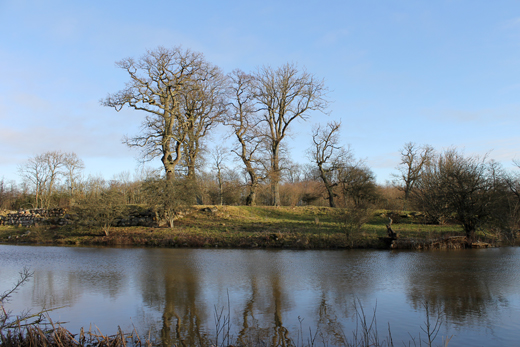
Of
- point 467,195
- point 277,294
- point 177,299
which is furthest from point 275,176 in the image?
point 177,299

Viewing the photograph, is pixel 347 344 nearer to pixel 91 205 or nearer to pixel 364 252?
pixel 364 252

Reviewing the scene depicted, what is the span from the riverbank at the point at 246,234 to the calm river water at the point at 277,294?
3424 mm

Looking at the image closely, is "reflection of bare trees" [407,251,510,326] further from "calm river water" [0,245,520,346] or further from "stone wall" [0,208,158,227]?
"stone wall" [0,208,158,227]

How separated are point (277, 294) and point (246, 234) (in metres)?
12.3

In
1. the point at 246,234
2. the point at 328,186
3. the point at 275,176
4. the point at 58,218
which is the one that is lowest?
the point at 246,234

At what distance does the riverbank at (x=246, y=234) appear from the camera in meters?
19.7

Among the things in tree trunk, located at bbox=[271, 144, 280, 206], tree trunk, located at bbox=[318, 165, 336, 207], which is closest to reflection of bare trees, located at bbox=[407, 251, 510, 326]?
tree trunk, located at bbox=[271, 144, 280, 206]

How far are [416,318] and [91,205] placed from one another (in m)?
20.4

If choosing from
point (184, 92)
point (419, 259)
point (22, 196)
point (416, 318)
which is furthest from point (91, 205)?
point (22, 196)

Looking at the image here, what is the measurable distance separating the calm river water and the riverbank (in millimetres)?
3424

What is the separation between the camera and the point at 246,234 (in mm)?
21578

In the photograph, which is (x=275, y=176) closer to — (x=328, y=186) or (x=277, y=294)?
(x=328, y=186)

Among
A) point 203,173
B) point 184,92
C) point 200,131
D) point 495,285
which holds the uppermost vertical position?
point 184,92

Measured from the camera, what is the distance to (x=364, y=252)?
17.8 metres
